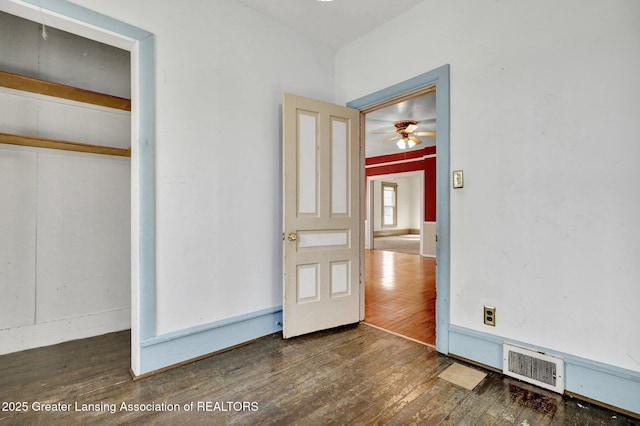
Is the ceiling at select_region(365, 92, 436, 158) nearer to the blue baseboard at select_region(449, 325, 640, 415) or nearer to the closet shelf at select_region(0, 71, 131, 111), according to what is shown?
the blue baseboard at select_region(449, 325, 640, 415)

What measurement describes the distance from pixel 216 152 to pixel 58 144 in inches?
50.7

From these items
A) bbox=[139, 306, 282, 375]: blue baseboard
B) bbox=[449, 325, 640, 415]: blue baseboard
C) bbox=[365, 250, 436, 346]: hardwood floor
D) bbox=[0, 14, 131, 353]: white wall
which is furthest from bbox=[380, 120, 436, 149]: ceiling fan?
bbox=[0, 14, 131, 353]: white wall

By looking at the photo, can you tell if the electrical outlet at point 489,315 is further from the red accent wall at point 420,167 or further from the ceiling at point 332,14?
the red accent wall at point 420,167

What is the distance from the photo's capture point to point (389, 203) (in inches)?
531

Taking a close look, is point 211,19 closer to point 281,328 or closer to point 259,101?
point 259,101

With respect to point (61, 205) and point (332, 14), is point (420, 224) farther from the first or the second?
point (61, 205)

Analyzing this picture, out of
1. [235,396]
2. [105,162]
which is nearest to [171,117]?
[105,162]

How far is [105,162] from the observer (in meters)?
2.83

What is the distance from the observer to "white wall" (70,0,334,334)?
2.20m

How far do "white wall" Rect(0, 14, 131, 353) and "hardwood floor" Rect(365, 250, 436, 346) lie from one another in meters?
2.64

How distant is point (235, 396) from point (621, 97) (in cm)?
288

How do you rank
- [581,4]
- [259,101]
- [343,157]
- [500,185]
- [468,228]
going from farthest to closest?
1. [343,157]
2. [259,101]
3. [468,228]
4. [500,185]
5. [581,4]

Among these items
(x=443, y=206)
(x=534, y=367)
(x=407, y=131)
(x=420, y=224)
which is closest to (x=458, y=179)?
(x=443, y=206)

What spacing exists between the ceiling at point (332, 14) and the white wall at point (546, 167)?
0.36 meters
